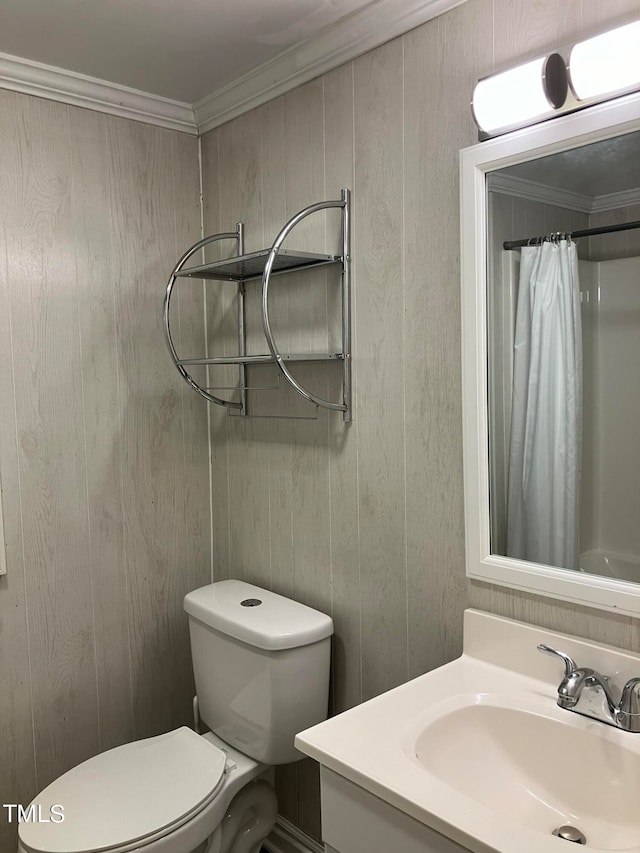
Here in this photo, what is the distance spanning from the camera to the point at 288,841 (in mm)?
1989

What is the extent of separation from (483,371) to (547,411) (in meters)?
0.15

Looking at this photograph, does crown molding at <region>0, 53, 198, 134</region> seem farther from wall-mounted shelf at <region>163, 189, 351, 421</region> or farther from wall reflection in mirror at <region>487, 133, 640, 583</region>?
wall reflection in mirror at <region>487, 133, 640, 583</region>

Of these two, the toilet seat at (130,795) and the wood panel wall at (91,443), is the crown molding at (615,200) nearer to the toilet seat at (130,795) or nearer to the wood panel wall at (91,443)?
the wood panel wall at (91,443)

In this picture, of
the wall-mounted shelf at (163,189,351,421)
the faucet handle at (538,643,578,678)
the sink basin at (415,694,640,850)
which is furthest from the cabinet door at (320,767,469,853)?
the wall-mounted shelf at (163,189,351,421)

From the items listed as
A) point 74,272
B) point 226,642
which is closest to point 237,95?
point 74,272

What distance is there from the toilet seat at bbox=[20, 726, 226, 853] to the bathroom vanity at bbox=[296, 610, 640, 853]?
510mm

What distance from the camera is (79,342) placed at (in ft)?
6.41

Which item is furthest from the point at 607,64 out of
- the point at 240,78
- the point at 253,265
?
the point at 240,78

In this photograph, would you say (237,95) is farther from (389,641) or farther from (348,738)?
(348,738)

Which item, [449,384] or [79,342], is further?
[79,342]

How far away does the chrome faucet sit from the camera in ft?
3.77

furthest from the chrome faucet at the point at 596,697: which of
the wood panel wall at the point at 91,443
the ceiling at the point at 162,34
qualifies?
the ceiling at the point at 162,34

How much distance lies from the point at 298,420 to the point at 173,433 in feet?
1.58

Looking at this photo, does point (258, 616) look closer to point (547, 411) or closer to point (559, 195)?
A: point (547, 411)
